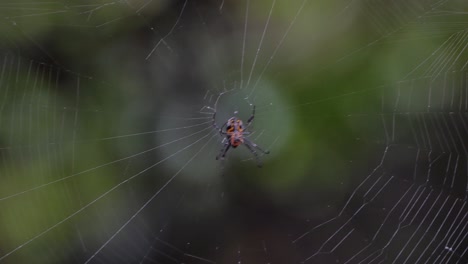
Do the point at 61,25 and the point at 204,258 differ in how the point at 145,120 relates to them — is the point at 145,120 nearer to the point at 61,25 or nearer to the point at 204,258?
the point at 61,25

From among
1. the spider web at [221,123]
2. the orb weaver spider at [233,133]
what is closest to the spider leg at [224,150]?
the orb weaver spider at [233,133]

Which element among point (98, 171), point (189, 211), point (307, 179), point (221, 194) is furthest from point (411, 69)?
point (98, 171)

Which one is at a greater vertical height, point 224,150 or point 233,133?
point 233,133

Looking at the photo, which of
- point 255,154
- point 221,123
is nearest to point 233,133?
point 221,123

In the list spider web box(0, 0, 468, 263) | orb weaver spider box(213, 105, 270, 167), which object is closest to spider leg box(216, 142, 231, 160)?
orb weaver spider box(213, 105, 270, 167)

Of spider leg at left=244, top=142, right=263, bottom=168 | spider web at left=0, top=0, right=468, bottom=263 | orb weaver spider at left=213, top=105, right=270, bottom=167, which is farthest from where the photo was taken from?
spider leg at left=244, top=142, right=263, bottom=168

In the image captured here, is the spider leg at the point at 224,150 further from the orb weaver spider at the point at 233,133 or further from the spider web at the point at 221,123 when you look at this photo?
the spider web at the point at 221,123

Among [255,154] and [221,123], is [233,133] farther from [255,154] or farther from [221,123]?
[255,154]

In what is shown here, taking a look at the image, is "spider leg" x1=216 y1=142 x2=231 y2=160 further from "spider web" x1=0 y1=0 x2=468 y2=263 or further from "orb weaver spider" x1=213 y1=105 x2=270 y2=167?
"spider web" x1=0 y1=0 x2=468 y2=263

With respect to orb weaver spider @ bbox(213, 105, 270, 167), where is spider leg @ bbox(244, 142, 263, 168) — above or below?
below
